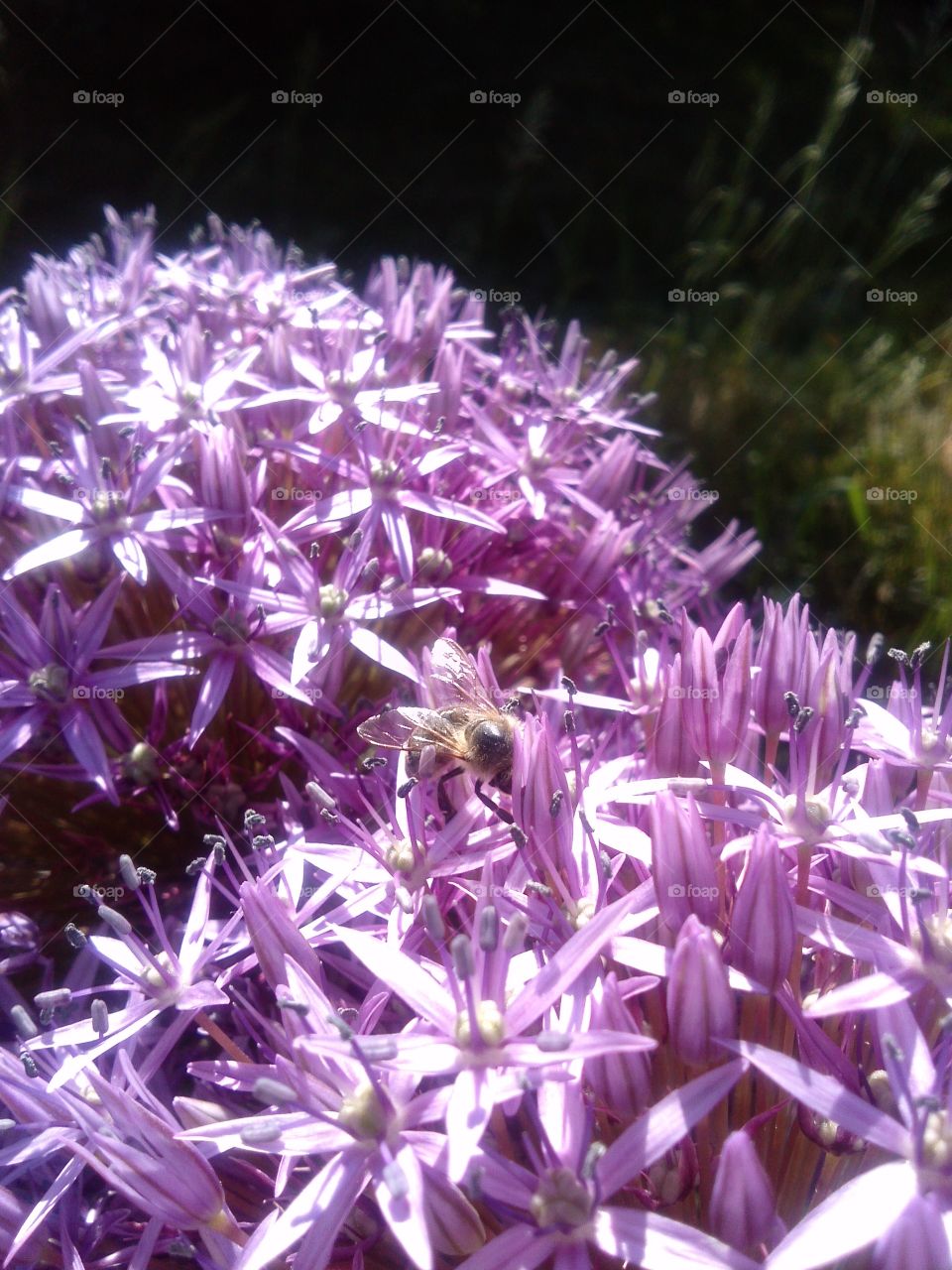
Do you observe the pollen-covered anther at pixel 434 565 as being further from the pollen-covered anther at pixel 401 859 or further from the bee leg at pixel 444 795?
the pollen-covered anther at pixel 401 859

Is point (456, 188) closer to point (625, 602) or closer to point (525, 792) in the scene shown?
point (625, 602)

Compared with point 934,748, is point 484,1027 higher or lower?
lower

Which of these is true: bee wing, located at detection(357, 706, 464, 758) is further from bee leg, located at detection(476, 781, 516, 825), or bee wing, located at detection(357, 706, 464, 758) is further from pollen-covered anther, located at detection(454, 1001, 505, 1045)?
pollen-covered anther, located at detection(454, 1001, 505, 1045)

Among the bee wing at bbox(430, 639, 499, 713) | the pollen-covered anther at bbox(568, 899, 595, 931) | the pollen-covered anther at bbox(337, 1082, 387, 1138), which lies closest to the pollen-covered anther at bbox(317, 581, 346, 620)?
the bee wing at bbox(430, 639, 499, 713)

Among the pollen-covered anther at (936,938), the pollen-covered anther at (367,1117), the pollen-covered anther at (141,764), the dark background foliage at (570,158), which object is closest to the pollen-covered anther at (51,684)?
the pollen-covered anther at (141,764)

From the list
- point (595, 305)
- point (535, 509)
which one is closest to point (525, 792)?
point (535, 509)

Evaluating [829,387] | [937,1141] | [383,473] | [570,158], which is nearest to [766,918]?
[937,1141]

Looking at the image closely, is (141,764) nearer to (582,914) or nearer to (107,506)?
(107,506)
